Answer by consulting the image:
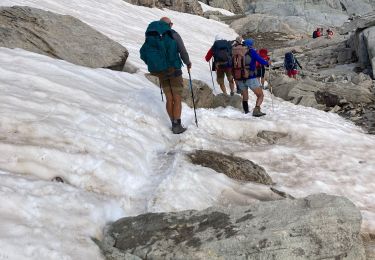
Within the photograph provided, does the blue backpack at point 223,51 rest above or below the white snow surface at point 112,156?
above

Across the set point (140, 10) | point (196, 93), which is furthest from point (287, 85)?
point (140, 10)

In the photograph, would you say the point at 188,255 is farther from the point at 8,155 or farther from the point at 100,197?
the point at 8,155

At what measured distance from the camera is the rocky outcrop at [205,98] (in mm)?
12738

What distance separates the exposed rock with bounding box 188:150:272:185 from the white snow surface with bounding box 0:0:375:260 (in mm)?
343

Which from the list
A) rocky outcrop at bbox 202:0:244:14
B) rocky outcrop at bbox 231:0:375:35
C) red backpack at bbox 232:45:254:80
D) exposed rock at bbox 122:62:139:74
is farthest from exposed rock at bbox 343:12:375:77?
rocky outcrop at bbox 202:0:244:14

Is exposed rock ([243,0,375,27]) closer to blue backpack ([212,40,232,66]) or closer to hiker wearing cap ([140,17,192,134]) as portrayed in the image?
blue backpack ([212,40,232,66])

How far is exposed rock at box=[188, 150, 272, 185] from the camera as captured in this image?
754 centimetres

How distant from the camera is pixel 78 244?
15.0 feet

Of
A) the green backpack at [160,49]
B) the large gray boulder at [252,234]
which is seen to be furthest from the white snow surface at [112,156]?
the green backpack at [160,49]

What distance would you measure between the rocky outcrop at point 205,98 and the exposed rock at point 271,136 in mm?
2730

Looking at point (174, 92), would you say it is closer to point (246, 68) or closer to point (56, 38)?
point (246, 68)

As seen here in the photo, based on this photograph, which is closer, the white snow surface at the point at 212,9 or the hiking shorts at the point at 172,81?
the hiking shorts at the point at 172,81

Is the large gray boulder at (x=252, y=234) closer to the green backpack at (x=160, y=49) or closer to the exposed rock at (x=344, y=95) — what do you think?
the green backpack at (x=160, y=49)

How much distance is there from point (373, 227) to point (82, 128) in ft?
17.1
